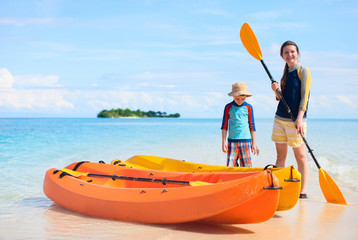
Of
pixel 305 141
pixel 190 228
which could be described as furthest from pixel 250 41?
pixel 190 228

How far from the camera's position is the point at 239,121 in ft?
15.0

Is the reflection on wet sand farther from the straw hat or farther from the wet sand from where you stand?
the straw hat

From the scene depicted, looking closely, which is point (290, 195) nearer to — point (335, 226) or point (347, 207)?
point (335, 226)

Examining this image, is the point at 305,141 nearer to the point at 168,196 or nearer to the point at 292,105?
the point at 292,105

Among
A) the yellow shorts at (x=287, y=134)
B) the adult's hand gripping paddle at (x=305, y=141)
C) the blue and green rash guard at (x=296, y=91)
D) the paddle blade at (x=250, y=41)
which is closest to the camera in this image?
the blue and green rash guard at (x=296, y=91)

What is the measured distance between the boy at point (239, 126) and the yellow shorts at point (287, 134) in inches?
15.2

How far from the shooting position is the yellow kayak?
3.42 metres

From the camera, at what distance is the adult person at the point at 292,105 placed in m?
4.11

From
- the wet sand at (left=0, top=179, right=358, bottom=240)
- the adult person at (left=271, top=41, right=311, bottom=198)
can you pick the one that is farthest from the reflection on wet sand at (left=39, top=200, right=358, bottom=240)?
the adult person at (left=271, top=41, right=311, bottom=198)

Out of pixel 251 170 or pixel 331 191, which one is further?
pixel 331 191

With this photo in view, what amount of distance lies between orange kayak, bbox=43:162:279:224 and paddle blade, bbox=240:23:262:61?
182cm

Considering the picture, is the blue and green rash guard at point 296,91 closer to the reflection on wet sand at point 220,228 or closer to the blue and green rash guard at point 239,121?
the blue and green rash guard at point 239,121

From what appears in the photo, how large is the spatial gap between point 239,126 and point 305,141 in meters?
0.79

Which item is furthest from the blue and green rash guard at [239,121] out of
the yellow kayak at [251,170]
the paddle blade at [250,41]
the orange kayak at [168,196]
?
the orange kayak at [168,196]
